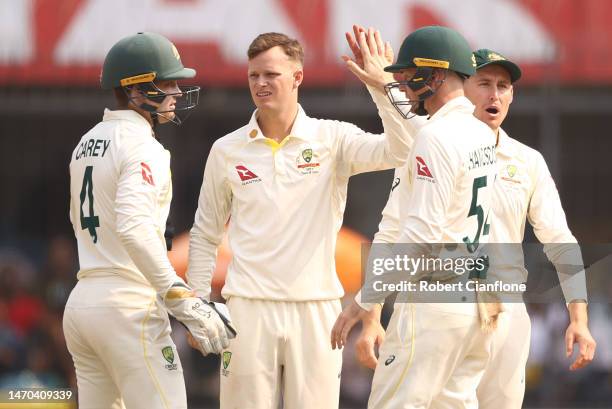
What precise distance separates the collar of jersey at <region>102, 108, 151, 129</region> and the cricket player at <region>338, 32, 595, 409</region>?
43.9 inches

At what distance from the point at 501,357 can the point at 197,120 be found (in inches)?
374

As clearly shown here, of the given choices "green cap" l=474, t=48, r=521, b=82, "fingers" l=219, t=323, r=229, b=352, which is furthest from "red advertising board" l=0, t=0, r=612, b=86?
"fingers" l=219, t=323, r=229, b=352

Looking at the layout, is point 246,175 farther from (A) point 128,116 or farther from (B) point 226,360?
(B) point 226,360

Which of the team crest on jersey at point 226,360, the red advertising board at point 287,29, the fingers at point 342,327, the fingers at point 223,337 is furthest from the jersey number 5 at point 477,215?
the red advertising board at point 287,29

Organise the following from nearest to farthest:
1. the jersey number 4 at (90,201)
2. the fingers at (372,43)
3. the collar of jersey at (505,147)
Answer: the jersey number 4 at (90,201), the fingers at (372,43), the collar of jersey at (505,147)

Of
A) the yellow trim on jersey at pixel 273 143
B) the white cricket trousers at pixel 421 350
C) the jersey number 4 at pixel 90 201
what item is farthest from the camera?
the yellow trim on jersey at pixel 273 143

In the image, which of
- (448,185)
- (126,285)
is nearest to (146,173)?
(126,285)

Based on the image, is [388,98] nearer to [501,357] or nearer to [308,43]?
[501,357]

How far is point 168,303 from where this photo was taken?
6.01 meters

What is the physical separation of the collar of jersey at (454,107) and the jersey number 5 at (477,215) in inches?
13.0

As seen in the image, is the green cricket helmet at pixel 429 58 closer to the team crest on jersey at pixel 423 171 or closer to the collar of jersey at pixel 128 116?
the team crest on jersey at pixel 423 171

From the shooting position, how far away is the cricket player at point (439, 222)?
5773mm

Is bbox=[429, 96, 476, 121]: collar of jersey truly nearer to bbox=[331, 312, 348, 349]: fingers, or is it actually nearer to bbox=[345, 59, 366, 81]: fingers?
bbox=[345, 59, 366, 81]: fingers

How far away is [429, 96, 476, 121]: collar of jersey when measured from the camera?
6016 millimetres
